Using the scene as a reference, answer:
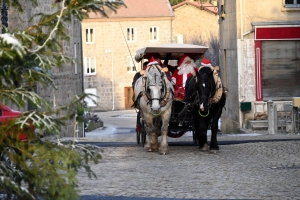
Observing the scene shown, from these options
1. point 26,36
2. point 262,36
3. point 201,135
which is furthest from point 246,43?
point 26,36

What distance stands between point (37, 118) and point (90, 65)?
6770cm

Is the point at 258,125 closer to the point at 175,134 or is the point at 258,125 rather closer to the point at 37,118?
the point at 175,134

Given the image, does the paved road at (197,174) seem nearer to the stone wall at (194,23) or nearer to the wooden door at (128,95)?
the stone wall at (194,23)

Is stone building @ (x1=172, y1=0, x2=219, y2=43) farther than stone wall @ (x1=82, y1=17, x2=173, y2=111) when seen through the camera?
No

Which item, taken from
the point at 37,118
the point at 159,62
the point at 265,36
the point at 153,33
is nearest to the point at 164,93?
the point at 159,62

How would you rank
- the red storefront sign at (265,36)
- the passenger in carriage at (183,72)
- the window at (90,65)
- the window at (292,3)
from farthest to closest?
the window at (90,65)
the window at (292,3)
the red storefront sign at (265,36)
the passenger in carriage at (183,72)

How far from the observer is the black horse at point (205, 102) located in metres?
16.0

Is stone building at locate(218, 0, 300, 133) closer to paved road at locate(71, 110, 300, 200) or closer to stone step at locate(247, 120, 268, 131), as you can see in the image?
stone step at locate(247, 120, 268, 131)

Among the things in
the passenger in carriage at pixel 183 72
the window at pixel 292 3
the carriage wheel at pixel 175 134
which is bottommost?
the carriage wheel at pixel 175 134

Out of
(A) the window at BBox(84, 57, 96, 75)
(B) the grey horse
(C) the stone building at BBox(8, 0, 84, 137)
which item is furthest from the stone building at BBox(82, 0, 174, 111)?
(B) the grey horse

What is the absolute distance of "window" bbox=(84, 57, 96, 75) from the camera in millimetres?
73062

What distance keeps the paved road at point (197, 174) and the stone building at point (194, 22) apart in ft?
177

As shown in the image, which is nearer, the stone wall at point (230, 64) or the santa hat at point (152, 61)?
the santa hat at point (152, 61)

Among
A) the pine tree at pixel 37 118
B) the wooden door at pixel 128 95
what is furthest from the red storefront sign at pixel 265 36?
the wooden door at pixel 128 95
